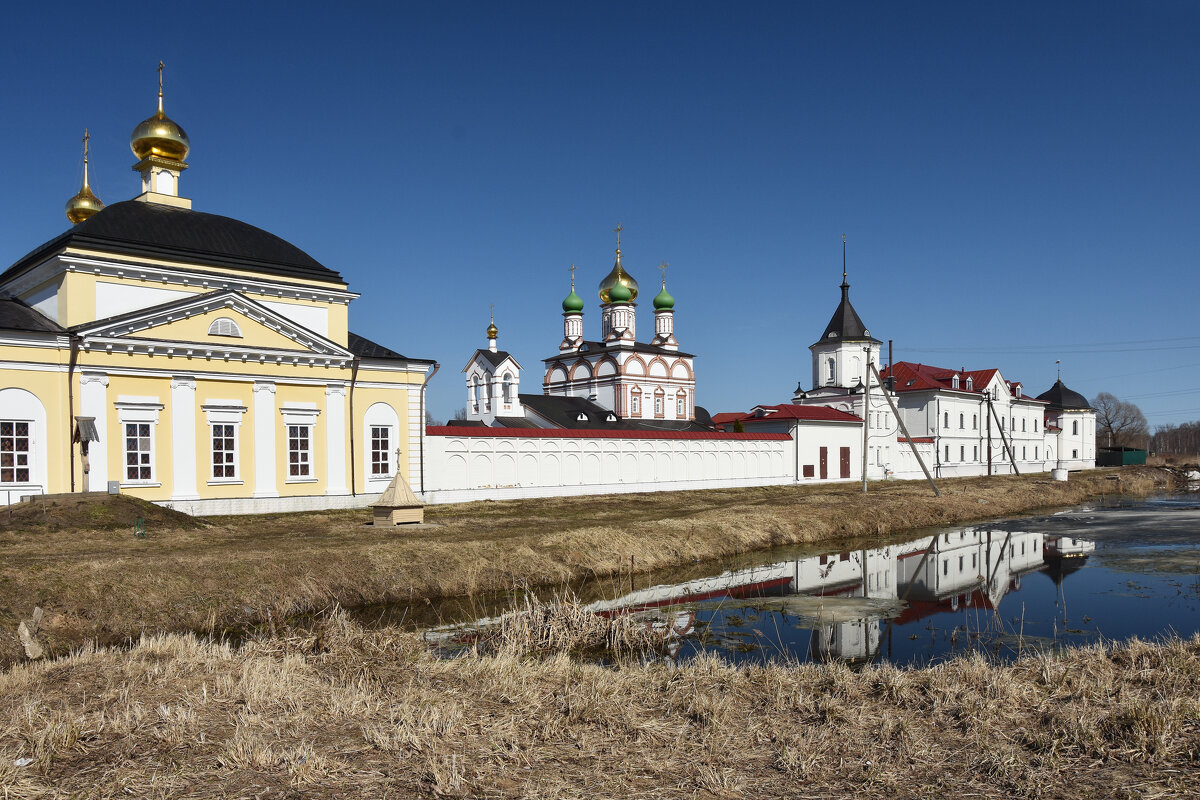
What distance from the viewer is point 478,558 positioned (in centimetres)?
1593

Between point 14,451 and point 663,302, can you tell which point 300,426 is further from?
point 663,302

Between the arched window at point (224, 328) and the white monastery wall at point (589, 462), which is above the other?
the arched window at point (224, 328)

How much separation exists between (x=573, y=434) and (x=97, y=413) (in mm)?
15144

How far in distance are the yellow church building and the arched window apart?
1.3 inches

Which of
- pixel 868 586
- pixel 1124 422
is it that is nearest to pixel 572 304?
pixel 868 586

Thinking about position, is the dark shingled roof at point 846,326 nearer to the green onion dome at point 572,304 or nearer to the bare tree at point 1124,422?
the green onion dome at point 572,304

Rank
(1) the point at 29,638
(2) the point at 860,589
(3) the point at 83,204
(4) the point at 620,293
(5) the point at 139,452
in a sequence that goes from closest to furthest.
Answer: (1) the point at 29,638, (2) the point at 860,589, (5) the point at 139,452, (3) the point at 83,204, (4) the point at 620,293

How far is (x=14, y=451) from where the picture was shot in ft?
63.5

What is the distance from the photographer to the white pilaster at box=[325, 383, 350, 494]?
24.0 m

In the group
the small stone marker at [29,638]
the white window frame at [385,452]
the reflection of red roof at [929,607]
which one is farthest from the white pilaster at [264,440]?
the reflection of red roof at [929,607]

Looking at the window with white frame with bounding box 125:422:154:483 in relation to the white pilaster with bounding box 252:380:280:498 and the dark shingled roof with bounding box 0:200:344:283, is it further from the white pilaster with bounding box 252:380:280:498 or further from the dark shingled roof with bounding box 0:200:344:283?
the dark shingled roof with bounding box 0:200:344:283

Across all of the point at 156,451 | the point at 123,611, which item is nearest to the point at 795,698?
the point at 123,611

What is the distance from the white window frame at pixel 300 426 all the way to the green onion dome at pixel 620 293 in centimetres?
3003

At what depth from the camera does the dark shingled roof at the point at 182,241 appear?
21.6 m
